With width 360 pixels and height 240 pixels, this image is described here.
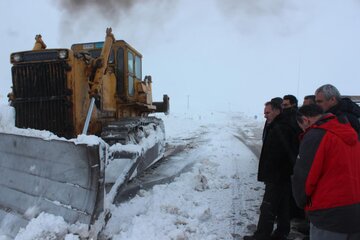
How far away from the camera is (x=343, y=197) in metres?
2.75

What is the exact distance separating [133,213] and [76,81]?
8.79 feet

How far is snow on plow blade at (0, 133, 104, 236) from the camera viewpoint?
170 inches

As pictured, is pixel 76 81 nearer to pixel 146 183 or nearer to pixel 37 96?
pixel 37 96

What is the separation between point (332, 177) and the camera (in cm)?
277

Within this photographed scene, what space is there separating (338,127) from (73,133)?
480 cm

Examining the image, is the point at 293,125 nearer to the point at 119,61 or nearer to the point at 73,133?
the point at 73,133

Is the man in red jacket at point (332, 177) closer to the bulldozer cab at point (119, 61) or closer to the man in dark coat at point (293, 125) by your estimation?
the man in dark coat at point (293, 125)

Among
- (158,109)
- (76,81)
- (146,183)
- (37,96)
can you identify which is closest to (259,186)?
(146,183)

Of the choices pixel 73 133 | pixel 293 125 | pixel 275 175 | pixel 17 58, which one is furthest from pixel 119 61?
pixel 275 175

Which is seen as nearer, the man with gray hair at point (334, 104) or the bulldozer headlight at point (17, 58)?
the man with gray hair at point (334, 104)

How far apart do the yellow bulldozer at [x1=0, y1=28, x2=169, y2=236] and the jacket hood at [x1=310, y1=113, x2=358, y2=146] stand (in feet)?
8.39

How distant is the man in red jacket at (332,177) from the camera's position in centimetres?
275

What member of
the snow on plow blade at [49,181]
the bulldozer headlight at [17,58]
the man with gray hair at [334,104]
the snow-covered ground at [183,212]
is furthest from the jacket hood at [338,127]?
the bulldozer headlight at [17,58]

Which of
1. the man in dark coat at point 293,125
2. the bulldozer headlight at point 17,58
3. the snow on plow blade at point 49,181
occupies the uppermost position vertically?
the bulldozer headlight at point 17,58
